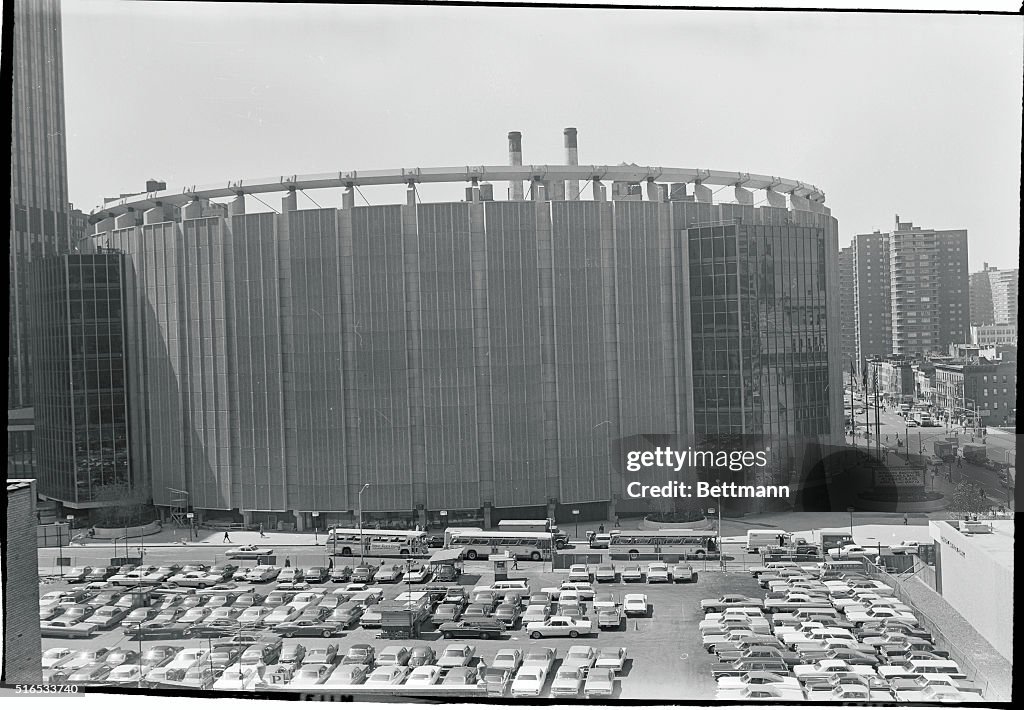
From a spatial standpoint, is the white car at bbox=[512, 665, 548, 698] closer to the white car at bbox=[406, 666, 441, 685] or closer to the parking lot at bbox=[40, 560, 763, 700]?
the parking lot at bbox=[40, 560, 763, 700]

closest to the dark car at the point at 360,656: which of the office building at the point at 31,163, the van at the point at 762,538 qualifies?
the van at the point at 762,538

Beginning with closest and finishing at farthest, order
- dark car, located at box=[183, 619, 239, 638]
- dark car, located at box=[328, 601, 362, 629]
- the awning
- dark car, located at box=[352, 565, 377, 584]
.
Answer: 1. dark car, located at box=[183, 619, 239, 638]
2. dark car, located at box=[328, 601, 362, 629]
3. dark car, located at box=[352, 565, 377, 584]
4. the awning

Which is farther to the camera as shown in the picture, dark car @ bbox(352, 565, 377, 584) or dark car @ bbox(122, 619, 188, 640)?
dark car @ bbox(352, 565, 377, 584)

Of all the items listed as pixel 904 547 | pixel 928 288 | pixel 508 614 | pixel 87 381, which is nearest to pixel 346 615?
pixel 508 614

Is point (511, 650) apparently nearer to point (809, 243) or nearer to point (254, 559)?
point (254, 559)

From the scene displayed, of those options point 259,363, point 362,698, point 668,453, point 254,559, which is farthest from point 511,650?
point 259,363

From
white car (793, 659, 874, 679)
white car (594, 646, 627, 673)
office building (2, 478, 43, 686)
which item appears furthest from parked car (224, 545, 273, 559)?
white car (793, 659, 874, 679)
